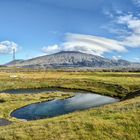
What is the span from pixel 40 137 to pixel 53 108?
133 ft

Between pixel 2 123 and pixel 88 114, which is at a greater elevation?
pixel 88 114

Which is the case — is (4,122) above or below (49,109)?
below

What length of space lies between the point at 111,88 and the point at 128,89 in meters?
7.41

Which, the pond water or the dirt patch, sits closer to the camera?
the dirt patch

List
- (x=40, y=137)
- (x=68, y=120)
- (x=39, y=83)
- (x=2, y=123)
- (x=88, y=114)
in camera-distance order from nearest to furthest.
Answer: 1. (x=40, y=137)
2. (x=68, y=120)
3. (x=88, y=114)
4. (x=2, y=123)
5. (x=39, y=83)

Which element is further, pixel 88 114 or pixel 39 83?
pixel 39 83

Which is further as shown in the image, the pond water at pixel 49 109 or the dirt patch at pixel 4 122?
the pond water at pixel 49 109

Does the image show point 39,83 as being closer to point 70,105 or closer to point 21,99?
point 21,99

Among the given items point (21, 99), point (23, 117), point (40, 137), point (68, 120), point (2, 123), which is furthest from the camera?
point (21, 99)

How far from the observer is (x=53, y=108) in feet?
251

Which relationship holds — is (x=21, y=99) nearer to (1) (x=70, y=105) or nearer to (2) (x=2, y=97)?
(2) (x=2, y=97)

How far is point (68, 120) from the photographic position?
1554 inches

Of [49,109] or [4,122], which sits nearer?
[4,122]

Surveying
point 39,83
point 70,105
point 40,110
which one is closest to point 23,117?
point 40,110
